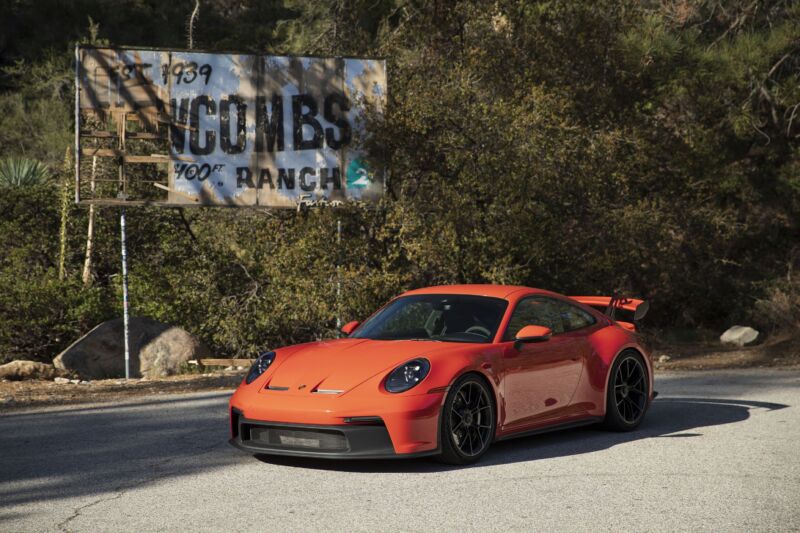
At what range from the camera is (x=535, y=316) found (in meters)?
9.32

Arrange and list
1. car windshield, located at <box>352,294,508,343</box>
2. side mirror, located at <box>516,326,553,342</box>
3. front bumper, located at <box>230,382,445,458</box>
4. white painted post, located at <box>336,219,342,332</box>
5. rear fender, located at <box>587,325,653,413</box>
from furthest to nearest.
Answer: white painted post, located at <box>336,219,342,332</box>
rear fender, located at <box>587,325,653,413</box>
car windshield, located at <box>352,294,508,343</box>
side mirror, located at <box>516,326,553,342</box>
front bumper, located at <box>230,382,445,458</box>

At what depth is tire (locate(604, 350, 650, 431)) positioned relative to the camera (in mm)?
9695

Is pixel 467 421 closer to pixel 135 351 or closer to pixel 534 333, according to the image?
pixel 534 333

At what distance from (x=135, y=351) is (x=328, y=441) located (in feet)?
37.6

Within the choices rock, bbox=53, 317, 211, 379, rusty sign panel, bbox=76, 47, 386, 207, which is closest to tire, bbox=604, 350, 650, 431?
rusty sign panel, bbox=76, 47, 386, 207

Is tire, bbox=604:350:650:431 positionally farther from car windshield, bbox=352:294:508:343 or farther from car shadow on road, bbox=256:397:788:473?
car windshield, bbox=352:294:508:343

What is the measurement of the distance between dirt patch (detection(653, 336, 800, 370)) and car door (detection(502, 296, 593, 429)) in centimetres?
831

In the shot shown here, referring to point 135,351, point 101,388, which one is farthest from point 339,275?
point 101,388

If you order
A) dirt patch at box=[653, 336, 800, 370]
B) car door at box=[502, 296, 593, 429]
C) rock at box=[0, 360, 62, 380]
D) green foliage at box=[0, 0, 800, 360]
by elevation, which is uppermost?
green foliage at box=[0, 0, 800, 360]

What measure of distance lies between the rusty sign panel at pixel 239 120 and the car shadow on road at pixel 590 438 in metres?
8.17

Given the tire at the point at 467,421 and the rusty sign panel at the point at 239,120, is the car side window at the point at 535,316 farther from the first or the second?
the rusty sign panel at the point at 239,120

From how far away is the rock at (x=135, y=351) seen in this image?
18.3m

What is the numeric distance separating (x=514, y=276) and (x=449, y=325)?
8.87 metres

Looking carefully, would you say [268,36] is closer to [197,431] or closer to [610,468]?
[197,431]
